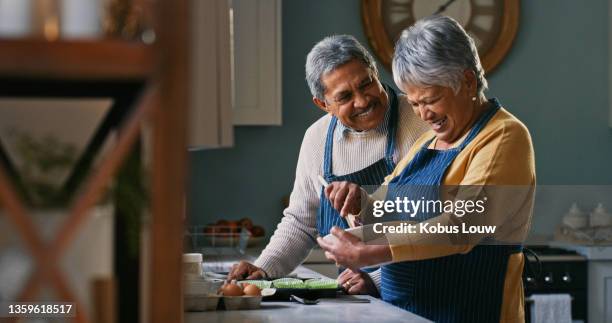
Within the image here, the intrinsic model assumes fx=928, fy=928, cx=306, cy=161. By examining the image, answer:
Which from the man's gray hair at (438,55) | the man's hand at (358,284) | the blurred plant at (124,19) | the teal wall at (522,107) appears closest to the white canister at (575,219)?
the teal wall at (522,107)

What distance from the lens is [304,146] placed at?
3.22 m

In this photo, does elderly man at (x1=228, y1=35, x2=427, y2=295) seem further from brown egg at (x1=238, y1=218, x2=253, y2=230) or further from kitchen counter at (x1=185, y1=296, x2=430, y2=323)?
brown egg at (x1=238, y1=218, x2=253, y2=230)

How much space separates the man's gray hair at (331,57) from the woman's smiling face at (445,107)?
555mm

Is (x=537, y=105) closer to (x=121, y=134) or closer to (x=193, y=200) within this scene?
(x=193, y=200)

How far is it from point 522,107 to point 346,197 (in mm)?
2772

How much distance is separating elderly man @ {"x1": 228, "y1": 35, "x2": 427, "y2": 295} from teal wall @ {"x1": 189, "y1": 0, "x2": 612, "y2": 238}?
70.5 inches

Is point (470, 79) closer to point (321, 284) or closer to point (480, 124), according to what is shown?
point (480, 124)

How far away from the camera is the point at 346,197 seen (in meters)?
2.71

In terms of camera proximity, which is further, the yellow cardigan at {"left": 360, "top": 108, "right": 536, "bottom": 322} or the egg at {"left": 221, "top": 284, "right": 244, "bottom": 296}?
the egg at {"left": 221, "top": 284, "right": 244, "bottom": 296}

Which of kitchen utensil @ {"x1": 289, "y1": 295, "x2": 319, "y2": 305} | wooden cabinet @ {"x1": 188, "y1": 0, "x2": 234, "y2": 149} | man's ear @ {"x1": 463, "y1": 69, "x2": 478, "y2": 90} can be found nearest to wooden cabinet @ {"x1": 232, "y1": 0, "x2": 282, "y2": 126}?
kitchen utensil @ {"x1": 289, "y1": 295, "x2": 319, "y2": 305}

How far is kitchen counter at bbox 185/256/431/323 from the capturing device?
7.18 feet

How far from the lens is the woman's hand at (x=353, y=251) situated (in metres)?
2.29

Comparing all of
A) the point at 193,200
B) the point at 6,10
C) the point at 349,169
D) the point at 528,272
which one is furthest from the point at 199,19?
the point at 193,200

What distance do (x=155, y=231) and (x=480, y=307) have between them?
4.77 ft
